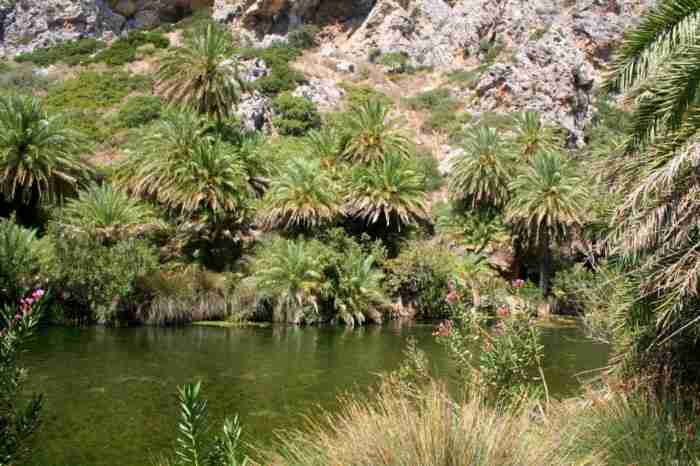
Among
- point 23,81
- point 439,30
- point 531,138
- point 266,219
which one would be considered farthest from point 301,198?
point 439,30

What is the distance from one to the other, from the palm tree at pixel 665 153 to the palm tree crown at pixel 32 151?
2709cm

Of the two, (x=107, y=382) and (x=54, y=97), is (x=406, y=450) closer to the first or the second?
(x=107, y=382)

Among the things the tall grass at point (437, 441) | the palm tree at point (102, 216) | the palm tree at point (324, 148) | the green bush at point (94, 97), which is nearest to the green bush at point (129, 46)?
the green bush at point (94, 97)

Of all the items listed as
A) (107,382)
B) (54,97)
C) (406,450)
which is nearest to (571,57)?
(54,97)

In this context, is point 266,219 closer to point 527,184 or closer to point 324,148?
point 324,148

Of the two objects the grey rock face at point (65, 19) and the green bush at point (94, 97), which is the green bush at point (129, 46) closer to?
the green bush at point (94, 97)

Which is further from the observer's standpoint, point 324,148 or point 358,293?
point 324,148

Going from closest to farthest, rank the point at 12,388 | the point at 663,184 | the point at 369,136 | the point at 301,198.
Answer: the point at 12,388 < the point at 663,184 < the point at 301,198 < the point at 369,136

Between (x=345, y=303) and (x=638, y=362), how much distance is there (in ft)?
71.0

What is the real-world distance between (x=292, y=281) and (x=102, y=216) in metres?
8.90

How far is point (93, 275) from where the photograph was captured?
2592 cm

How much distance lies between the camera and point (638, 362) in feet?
28.7

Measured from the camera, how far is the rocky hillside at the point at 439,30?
169 ft

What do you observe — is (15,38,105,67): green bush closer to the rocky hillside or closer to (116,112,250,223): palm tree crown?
the rocky hillside
